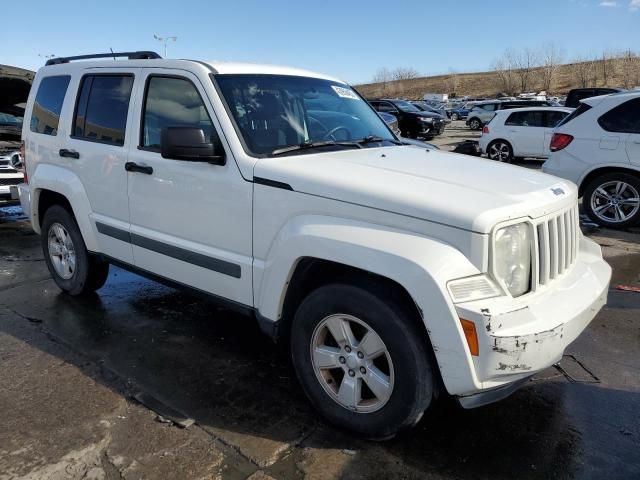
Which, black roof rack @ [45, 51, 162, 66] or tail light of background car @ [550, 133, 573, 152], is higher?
black roof rack @ [45, 51, 162, 66]

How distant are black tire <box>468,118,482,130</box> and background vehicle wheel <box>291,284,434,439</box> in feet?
95.3

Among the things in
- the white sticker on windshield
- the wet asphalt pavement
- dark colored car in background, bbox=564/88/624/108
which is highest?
dark colored car in background, bbox=564/88/624/108

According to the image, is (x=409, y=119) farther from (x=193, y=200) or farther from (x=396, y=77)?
(x=396, y=77)

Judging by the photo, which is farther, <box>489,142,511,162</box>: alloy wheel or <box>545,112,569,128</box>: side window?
<box>489,142,511,162</box>: alloy wheel

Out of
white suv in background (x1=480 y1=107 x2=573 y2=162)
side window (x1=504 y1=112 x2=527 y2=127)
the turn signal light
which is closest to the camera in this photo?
the turn signal light

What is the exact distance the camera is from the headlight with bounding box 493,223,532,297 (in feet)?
8.09

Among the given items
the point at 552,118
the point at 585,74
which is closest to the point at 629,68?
the point at 585,74

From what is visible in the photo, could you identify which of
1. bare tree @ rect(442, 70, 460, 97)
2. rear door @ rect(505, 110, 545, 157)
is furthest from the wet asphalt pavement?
bare tree @ rect(442, 70, 460, 97)

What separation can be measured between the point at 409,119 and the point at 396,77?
9911 cm

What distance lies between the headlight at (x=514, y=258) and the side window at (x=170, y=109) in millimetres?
1794

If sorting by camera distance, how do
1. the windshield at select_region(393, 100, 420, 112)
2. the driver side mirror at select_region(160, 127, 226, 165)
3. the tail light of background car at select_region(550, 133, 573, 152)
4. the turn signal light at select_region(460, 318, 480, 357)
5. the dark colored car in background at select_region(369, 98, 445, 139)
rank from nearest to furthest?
the turn signal light at select_region(460, 318, 480, 357) → the driver side mirror at select_region(160, 127, 226, 165) → the tail light of background car at select_region(550, 133, 573, 152) → the dark colored car in background at select_region(369, 98, 445, 139) → the windshield at select_region(393, 100, 420, 112)

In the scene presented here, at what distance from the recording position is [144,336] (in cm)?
414

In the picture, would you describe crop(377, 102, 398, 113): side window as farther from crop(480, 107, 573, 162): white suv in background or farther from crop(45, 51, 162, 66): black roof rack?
crop(45, 51, 162, 66): black roof rack

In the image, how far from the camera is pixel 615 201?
24.4 feet
